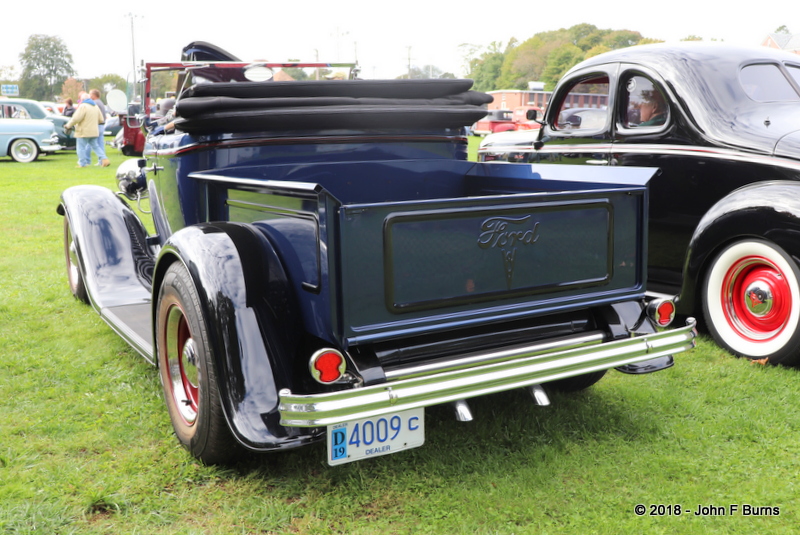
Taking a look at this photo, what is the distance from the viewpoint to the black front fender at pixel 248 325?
245 cm

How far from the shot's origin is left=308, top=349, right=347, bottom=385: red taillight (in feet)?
7.65

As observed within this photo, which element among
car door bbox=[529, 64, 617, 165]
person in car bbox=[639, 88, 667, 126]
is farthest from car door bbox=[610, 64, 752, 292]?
car door bbox=[529, 64, 617, 165]

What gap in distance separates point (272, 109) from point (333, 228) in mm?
1350

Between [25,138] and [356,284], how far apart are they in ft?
61.1

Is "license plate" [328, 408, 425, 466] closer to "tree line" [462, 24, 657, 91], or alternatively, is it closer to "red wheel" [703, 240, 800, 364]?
"red wheel" [703, 240, 800, 364]

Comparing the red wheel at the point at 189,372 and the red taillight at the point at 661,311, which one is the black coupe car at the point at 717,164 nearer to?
the red taillight at the point at 661,311

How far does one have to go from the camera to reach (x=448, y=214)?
97.7 inches

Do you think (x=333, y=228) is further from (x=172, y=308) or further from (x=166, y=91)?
(x=166, y=91)

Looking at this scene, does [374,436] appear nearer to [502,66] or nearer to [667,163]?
[667,163]

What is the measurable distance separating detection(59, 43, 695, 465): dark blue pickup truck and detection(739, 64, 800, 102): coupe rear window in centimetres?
221

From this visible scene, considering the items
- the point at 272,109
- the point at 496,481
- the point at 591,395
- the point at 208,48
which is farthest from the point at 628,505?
the point at 208,48

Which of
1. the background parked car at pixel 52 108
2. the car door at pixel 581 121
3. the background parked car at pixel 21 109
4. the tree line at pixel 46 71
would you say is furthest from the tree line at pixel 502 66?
the car door at pixel 581 121

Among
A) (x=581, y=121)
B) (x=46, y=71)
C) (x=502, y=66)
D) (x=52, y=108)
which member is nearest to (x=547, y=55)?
(x=502, y=66)

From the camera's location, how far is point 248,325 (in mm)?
2568
